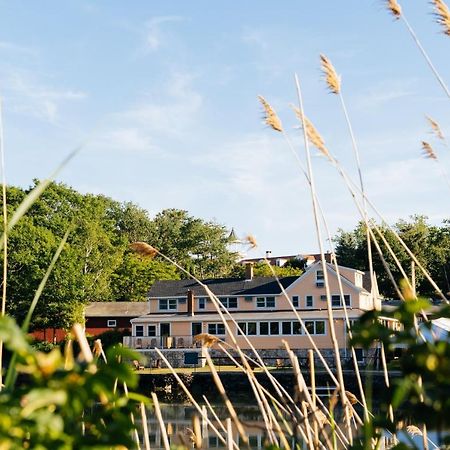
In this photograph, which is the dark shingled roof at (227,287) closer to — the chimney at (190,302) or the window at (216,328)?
the chimney at (190,302)

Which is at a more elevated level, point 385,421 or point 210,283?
point 210,283

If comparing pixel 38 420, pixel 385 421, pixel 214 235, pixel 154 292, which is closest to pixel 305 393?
pixel 385 421

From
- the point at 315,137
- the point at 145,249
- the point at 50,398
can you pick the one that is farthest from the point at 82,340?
the point at 145,249

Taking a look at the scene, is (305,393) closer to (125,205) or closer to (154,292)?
(154,292)

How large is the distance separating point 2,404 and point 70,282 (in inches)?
1789

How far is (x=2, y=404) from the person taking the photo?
99cm

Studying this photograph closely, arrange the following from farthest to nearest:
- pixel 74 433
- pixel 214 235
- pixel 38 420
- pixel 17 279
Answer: pixel 214 235, pixel 17 279, pixel 74 433, pixel 38 420

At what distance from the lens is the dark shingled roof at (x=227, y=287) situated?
47.0 metres

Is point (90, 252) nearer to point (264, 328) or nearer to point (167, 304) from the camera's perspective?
point (167, 304)

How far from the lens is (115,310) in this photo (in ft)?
173

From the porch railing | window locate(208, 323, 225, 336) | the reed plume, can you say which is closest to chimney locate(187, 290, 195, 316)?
window locate(208, 323, 225, 336)

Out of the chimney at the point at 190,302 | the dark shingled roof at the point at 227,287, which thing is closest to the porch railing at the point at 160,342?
the chimney at the point at 190,302

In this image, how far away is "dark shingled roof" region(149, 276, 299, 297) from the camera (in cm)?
4703

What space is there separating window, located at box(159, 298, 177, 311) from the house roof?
3.88m
